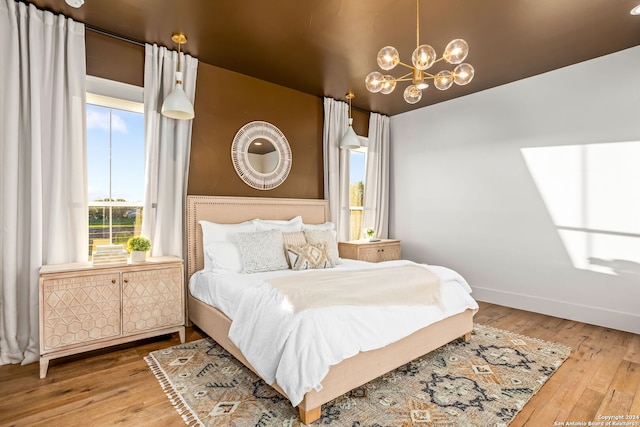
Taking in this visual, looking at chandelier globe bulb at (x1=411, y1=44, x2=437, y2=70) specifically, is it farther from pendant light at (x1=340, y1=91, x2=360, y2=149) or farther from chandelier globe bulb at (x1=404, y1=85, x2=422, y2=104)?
pendant light at (x1=340, y1=91, x2=360, y2=149)

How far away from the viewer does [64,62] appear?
9.26 ft

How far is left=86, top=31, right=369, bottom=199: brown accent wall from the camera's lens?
10.3 feet

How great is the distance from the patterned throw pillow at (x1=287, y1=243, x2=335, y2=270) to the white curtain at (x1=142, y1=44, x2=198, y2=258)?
46.3 inches

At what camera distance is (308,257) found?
3.23 metres

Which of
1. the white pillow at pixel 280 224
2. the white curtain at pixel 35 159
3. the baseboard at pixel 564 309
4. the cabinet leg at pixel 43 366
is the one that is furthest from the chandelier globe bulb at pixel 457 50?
the cabinet leg at pixel 43 366

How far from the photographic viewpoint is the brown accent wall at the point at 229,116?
3137 mm

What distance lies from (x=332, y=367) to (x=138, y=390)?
4.50 ft

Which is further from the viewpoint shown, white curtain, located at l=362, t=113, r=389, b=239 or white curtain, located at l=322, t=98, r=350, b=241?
white curtain, located at l=362, t=113, r=389, b=239

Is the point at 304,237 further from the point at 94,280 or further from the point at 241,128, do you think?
the point at 94,280

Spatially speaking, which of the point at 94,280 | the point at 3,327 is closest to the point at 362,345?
the point at 94,280

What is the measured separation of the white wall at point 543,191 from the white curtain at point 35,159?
408 centimetres

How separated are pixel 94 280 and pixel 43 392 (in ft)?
2.56

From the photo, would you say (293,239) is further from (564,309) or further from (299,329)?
(564,309)

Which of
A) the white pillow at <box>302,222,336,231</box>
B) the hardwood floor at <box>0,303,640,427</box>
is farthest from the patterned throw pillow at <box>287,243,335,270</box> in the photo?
the hardwood floor at <box>0,303,640,427</box>
